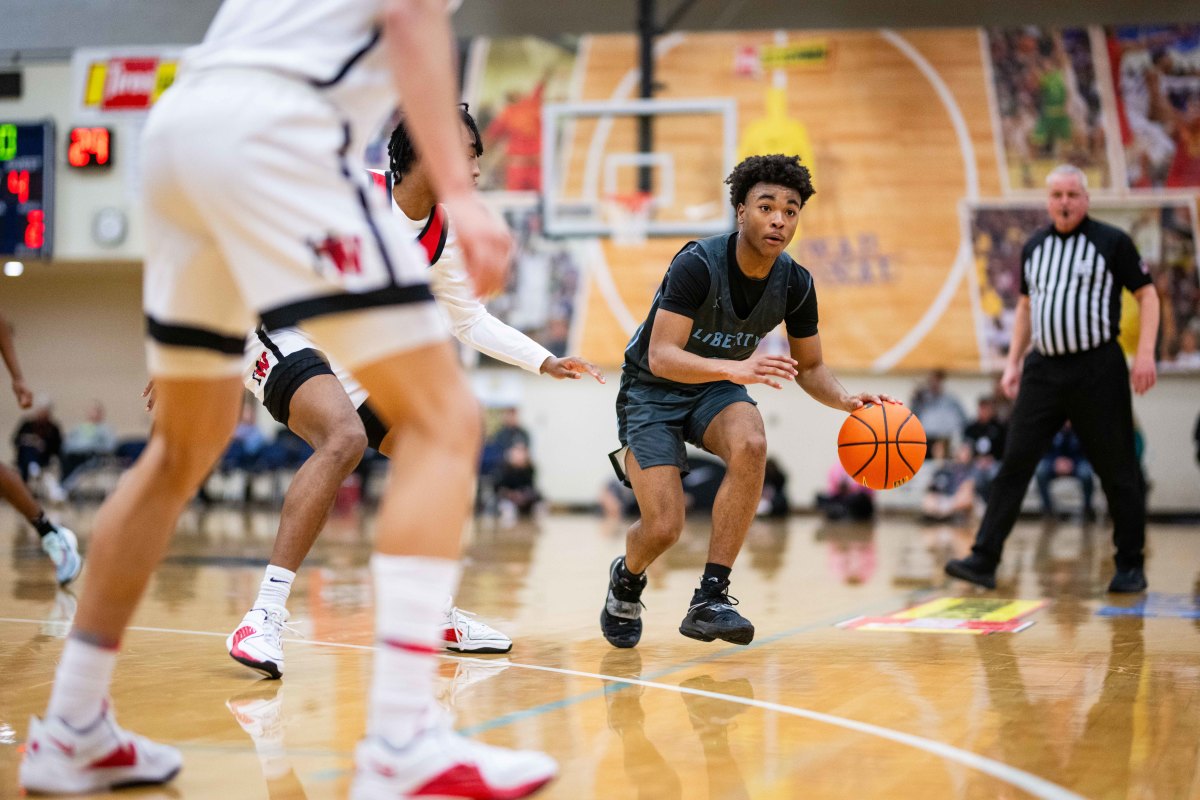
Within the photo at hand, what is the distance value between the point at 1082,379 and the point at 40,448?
1395 centimetres

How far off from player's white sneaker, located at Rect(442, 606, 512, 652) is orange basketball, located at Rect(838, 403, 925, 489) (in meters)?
1.50

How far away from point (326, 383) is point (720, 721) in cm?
179

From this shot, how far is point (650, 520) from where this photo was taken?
440 centimetres

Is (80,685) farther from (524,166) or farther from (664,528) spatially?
(524,166)

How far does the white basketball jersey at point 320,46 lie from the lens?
2291 millimetres

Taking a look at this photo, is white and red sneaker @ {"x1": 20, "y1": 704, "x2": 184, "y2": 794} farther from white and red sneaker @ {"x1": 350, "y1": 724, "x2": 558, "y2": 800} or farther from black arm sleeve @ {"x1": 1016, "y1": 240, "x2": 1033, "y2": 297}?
black arm sleeve @ {"x1": 1016, "y1": 240, "x2": 1033, "y2": 297}

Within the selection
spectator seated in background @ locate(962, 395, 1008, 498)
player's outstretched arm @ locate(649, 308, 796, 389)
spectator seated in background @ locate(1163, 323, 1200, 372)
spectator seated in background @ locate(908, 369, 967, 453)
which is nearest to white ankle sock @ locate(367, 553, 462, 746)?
player's outstretched arm @ locate(649, 308, 796, 389)

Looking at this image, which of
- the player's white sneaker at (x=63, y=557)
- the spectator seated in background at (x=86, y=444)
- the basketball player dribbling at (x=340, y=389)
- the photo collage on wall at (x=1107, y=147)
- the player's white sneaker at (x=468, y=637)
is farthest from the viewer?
the spectator seated in background at (x=86, y=444)

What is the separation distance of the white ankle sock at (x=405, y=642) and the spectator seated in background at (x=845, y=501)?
12.7 m

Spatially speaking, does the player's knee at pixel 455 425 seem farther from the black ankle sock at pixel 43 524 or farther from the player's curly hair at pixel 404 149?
the black ankle sock at pixel 43 524

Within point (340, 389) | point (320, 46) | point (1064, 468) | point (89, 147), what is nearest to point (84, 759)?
point (320, 46)

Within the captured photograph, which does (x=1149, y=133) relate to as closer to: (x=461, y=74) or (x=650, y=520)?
(x=461, y=74)

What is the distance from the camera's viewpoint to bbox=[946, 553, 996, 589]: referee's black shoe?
662 centimetres

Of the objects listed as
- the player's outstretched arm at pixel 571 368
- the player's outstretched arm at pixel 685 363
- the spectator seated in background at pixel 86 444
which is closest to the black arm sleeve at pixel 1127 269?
the player's outstretched arm at pixel 685 363
